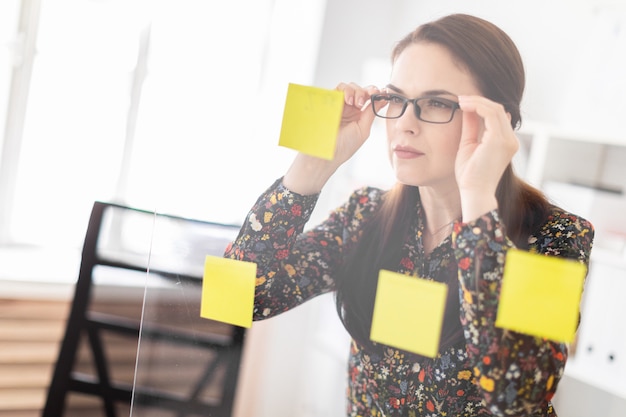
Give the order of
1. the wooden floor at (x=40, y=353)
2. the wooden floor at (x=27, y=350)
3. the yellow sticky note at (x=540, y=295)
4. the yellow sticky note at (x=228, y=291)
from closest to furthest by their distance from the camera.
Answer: the yellow sticky note at (x=540, y=295) → the yellow sticky note at (x=228, y=291) → the wooden floor at (x=40, y=353) → the wooden floor at (x=27, y=350)

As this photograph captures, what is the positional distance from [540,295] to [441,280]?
0.12 m

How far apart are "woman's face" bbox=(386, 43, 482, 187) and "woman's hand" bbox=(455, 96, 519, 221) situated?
0.01 meters

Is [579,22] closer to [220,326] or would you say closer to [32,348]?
[220,326]

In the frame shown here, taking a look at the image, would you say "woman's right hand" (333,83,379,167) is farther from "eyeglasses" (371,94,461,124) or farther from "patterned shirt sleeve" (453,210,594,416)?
"patterned shirt sleeve" (453,210,594,416)

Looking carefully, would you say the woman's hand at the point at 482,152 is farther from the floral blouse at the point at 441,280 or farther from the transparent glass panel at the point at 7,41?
the transparent glass panel at the point at 7,41

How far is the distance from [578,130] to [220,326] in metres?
0.67

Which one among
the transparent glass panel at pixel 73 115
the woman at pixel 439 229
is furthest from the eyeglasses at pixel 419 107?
the transparent glass panel at pixel 73 115

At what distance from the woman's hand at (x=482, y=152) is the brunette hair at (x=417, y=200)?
12mm

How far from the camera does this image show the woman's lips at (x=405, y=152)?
2.67 ft

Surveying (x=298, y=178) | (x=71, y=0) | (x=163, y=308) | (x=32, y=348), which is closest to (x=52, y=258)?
(x=32, y=348)

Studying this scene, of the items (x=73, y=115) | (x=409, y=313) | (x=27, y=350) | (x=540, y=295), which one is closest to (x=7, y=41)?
(x=73, y=115)

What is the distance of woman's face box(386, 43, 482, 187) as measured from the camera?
0.77m

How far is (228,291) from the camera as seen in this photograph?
0.94m

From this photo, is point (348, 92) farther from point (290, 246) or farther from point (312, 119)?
point (290, 246)
